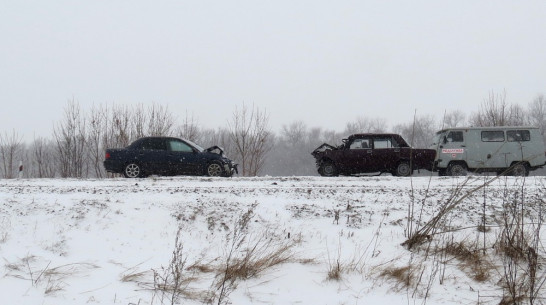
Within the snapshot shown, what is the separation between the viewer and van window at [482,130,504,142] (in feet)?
51.7

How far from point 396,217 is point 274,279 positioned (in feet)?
9.67

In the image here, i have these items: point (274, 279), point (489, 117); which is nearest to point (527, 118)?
point (489, 117)

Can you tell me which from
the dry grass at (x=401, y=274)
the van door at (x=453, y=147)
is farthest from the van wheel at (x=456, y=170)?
the dry grass at (x=401, y=274)

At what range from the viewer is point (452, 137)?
15.7 m

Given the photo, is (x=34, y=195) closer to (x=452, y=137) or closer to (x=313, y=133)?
(x=452, y=137)

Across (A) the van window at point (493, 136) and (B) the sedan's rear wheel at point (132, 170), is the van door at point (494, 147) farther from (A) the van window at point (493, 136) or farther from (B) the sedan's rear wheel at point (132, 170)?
(B) the sedan's rear wheel at point (132, 170)

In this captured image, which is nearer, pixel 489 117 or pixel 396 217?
pixel 396 217

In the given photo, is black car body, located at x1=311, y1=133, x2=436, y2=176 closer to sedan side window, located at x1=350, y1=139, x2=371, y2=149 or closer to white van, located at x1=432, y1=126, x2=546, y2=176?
sedan side window, located at x1=350, y1=139, x2=371, y2=149

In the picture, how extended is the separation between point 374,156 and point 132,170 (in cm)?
883

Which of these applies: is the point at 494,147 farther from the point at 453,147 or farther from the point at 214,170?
the point at 214,170

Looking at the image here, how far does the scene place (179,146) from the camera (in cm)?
1411

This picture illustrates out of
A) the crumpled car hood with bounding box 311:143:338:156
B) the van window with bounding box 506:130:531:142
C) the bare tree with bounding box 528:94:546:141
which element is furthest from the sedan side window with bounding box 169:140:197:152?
the bare tree with bounding box 528:94:546:141

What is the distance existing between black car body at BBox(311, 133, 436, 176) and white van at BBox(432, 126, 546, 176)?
1477 millimetres

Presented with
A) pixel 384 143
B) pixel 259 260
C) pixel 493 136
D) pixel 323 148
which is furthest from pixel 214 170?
pixel 493 136
